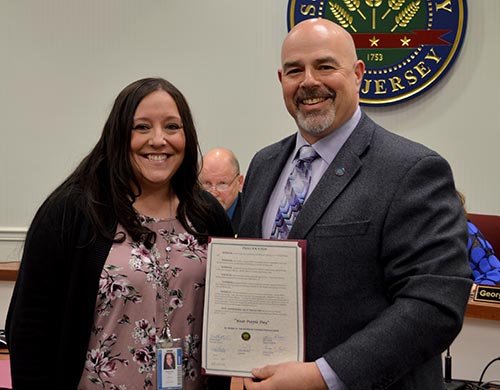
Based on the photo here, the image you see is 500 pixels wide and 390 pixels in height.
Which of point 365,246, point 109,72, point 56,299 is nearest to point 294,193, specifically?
point 365,246

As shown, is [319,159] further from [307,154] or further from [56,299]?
[56,299]

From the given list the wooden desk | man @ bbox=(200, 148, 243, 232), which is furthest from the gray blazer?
man @ bbox=(200, 148, 243, 232)

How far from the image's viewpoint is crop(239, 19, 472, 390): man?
1575 mm

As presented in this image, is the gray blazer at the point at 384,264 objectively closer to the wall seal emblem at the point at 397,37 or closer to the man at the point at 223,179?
the man at the point at 223,179

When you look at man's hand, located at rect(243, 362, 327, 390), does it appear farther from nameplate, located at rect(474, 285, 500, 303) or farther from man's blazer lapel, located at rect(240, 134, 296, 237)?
nameplate, located at rect(474, 285, 500, 303)

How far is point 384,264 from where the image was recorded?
1.64m

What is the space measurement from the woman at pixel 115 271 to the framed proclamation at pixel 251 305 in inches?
4.4

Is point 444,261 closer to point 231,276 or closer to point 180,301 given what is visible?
point 231,276

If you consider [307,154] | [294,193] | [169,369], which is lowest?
[169,369]

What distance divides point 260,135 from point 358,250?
309cm

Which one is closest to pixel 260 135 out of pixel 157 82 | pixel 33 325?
pixel 157 82

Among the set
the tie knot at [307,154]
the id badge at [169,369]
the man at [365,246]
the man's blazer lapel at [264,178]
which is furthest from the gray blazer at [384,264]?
the id badge at [169,369]

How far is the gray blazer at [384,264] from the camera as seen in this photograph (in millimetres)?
1571

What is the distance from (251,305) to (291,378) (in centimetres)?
22
